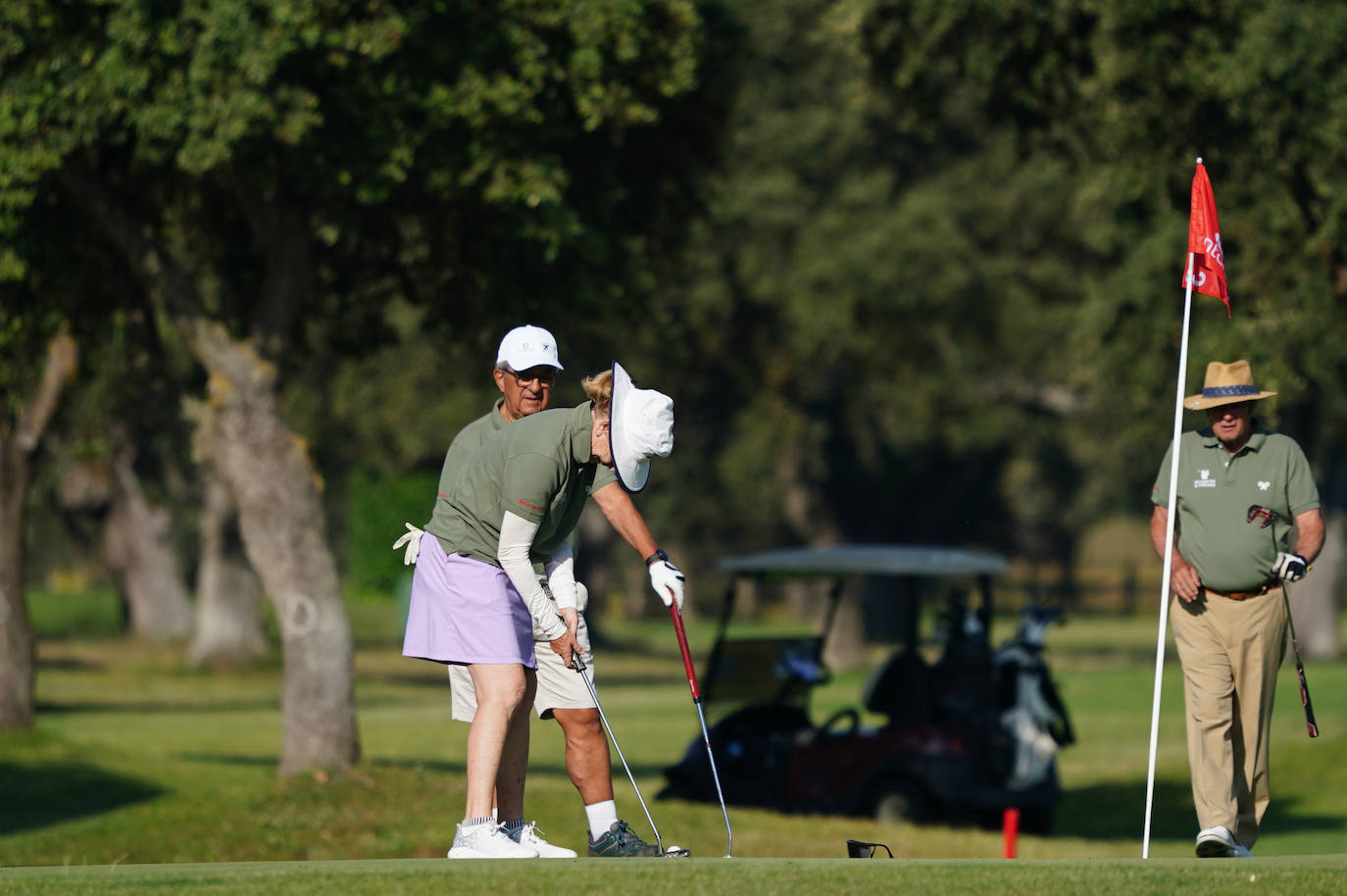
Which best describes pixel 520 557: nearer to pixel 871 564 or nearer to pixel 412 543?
pixel 412 543

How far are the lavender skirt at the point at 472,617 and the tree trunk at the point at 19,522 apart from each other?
1182 centimetres

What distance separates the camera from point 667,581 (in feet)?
24.6

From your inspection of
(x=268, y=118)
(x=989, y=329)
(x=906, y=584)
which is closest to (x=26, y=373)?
(x=268, y=118)

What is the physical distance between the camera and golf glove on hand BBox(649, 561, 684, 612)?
7.48 meters

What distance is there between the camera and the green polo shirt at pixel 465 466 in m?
7.71

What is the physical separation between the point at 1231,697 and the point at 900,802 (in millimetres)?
6141

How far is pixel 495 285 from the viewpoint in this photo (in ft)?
53.2

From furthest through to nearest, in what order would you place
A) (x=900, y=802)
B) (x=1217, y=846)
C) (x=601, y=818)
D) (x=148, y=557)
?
1. (x=148, y=557)
2. (x=900, y=802)
3. (x=1217, y=846)
4. (x=601, y=818)

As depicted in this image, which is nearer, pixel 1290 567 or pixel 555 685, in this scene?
pixel 555 685

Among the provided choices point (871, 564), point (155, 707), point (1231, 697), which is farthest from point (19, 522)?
point (1231, 697)

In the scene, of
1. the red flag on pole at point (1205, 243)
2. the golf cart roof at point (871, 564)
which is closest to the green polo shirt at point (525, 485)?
the red flag on pole at point (1205, 243)

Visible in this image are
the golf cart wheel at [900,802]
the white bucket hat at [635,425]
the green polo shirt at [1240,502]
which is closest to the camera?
the white bucket hat at [635,425]

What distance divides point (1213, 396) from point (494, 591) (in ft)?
11.0

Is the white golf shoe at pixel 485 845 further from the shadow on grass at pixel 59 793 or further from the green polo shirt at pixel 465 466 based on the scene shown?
the shadow on grass at pixel 59 793
